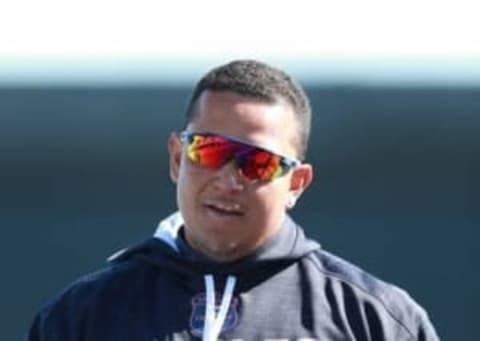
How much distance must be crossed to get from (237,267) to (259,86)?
423 mm

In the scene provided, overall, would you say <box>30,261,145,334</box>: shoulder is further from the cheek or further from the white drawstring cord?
the cheek

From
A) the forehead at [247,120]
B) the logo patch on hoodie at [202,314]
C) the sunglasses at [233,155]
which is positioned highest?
the forehead at [247,120]

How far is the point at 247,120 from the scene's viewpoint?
450 centimetres

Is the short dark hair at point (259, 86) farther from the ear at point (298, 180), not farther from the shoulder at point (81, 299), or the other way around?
the shoulder at point (81, 299)

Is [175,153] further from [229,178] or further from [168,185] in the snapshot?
[168,185]

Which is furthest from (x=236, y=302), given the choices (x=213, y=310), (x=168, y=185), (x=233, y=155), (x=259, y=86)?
(x=168, y=185)

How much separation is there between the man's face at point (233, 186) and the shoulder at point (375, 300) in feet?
0.63

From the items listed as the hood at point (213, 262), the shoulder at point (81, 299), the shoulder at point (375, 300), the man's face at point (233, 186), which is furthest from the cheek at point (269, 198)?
the shoulder at point (81, 299)

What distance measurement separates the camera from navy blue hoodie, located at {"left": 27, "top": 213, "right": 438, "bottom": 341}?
4449 mm

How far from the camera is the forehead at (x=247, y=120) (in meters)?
4.50

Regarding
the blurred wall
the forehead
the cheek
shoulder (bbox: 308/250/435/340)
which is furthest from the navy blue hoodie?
the blurred wall

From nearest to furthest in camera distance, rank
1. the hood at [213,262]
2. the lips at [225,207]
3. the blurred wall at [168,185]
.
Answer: the lips at [225,207]
the hood at [213,262]
the blurred wall at [168,185]

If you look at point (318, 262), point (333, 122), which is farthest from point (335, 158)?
point (318, 262)

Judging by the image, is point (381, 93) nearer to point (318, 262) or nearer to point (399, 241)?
point (399, 241)
